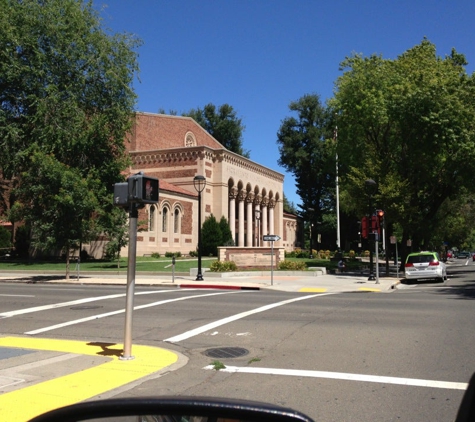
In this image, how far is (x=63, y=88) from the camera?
3594cm

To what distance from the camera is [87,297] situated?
1752 cm

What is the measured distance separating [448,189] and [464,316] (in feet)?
77.9

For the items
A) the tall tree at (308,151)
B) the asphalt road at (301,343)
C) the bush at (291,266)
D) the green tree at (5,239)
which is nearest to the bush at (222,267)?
the bush at (291,266)

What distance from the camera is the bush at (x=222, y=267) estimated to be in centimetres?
2975

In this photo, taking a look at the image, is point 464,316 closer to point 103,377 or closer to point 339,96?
point 103,377

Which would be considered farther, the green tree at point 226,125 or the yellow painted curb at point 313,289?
the green tree at point 226,125

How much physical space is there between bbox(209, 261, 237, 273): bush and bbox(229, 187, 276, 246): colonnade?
24272 millimetres

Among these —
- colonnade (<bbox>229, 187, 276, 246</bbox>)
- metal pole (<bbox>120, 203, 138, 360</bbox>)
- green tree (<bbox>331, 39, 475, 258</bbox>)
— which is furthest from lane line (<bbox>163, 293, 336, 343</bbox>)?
colonnade (<bbox>229, 187, 276, 246</bbox>)

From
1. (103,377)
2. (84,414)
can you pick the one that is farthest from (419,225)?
(84,414)

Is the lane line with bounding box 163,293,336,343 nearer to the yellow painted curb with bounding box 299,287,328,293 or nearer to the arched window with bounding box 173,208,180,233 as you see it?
the yellow painted curb with bounding box 299,287,328,293

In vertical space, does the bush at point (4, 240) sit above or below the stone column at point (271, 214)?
below

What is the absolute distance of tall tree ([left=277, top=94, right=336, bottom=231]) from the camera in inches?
3019

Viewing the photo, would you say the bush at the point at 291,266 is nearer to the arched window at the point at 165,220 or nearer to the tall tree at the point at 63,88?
the tall tree at the point at 63,88

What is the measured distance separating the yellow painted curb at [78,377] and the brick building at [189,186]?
36.1 m
